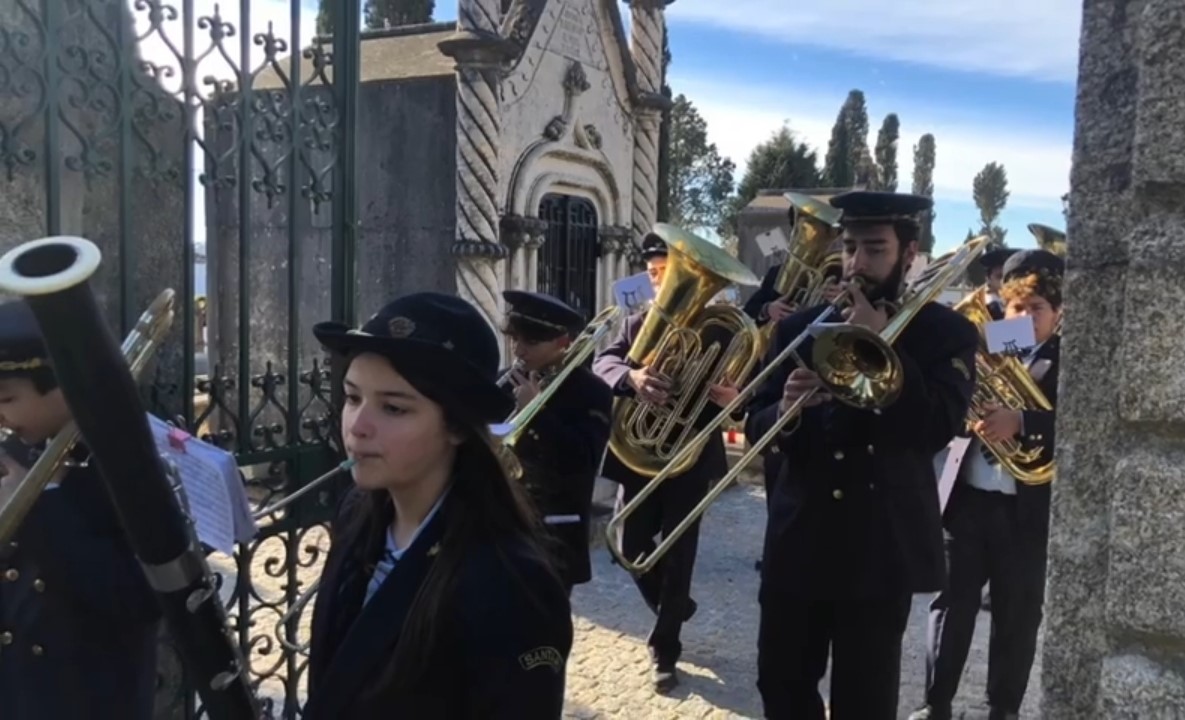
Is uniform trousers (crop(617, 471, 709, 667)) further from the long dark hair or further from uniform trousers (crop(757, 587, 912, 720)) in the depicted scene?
the long dark hair

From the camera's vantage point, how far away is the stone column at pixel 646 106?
12.1 metres

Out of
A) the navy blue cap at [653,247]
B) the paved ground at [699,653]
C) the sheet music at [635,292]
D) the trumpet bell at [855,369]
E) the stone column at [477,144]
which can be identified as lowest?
the paved ground at [699,653]

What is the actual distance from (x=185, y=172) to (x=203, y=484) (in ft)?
3.83

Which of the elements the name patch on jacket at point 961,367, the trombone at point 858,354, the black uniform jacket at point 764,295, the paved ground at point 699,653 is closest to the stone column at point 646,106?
the paved ground at point 699,653

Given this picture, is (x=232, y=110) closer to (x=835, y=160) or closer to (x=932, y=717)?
(x=932, y=717)

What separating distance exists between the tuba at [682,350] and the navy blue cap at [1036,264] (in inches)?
48.7

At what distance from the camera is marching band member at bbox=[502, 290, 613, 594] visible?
448 centimetres

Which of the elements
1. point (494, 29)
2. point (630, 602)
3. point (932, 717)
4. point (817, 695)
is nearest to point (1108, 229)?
point (817, 695)

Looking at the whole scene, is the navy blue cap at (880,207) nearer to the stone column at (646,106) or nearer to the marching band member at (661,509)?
the marching band member at (661,509)

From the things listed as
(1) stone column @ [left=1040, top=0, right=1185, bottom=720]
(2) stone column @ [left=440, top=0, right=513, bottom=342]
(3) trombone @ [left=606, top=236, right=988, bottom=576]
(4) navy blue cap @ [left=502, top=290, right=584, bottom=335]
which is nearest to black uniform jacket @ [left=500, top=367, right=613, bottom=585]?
(4) navy blue cap @ [left=502, top=290, right=584, bottom=335]

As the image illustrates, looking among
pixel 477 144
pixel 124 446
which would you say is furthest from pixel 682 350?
pixel 477 144

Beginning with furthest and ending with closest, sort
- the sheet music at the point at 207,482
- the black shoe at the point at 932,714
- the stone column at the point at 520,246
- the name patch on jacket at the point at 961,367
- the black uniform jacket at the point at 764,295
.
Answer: the stone column at the point at 520,246 < the black uniform jacket at the point at 764,295 < the black shoe at the point at 932,714 < the name patch on jacket at the point at 961,367 < the sheet music at the point at 207,482

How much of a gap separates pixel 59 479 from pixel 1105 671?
2.42 meters

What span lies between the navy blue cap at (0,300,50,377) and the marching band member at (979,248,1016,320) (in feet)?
15.4
